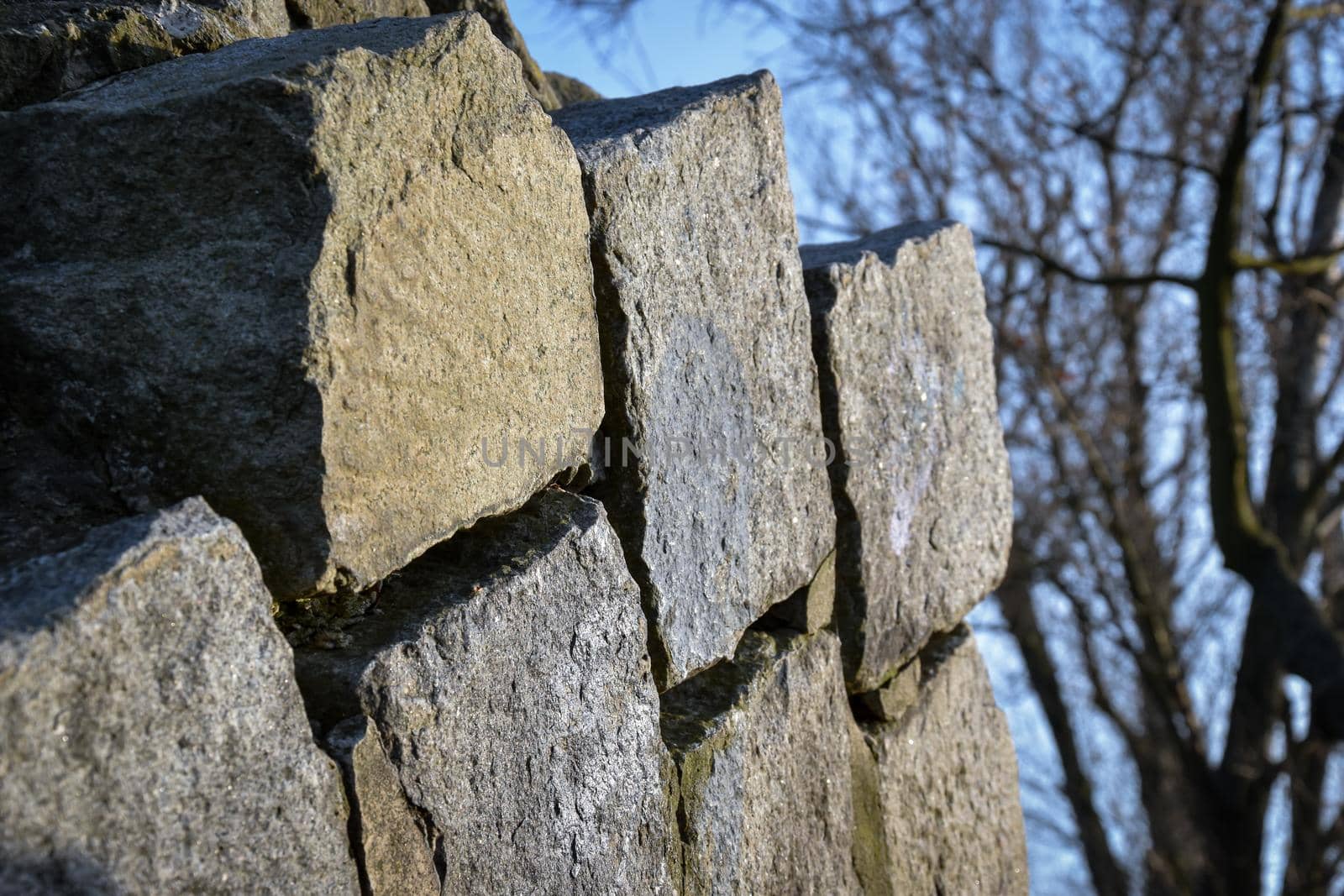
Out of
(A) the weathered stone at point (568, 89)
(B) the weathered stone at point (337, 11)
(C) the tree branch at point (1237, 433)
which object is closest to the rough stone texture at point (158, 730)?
(B) the weathered stone at point (337, 11)

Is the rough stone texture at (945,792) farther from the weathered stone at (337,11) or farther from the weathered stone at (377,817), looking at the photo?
the weathered stone at (337,11)

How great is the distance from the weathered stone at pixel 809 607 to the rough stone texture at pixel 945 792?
24cm

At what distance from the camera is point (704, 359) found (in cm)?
154

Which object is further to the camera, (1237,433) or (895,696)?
(1237,433)

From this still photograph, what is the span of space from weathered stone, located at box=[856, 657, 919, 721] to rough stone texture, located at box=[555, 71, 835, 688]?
12.8 inches

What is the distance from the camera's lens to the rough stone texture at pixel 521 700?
1040 millimetres

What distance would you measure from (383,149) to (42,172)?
28 cm

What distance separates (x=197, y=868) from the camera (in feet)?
2.76

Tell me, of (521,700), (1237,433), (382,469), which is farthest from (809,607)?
(1237,433)

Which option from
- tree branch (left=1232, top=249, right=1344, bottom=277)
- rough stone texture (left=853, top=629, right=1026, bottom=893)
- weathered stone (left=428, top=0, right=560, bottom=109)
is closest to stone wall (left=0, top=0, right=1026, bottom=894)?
weathered stone (left=428, top=0, right=560, bottom=109)

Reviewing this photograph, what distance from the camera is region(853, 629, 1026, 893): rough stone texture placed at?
1.91 m

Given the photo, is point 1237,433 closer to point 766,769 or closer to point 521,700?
point 766,769

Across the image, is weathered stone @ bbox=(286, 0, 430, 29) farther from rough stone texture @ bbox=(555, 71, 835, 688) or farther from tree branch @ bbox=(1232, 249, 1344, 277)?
tree branch @ bbox=(1232, 249, 1344, 277)

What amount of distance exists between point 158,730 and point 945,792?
161cm
